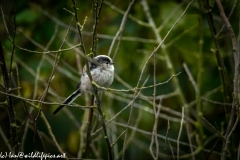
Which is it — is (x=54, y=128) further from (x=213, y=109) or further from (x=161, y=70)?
(x=213, y=109)

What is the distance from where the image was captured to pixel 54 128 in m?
5.96

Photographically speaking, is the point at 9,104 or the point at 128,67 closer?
the point at 9,104

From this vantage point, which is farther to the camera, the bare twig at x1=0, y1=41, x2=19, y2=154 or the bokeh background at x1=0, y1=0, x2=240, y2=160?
the bokeh background at x1=0, y1=0, x2=240, y2=160

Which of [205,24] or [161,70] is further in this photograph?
[161,70]

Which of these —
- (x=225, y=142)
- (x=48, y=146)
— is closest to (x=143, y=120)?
(x=48, y=146)

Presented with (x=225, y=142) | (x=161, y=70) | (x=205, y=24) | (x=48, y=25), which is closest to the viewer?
(x=225, y=142)

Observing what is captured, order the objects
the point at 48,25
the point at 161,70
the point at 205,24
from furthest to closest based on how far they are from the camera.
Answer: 1. the point at 161,70
2. the point at 48,25
3. the point at 205,24

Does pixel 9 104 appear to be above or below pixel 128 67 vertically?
A: above

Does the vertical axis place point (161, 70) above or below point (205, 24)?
below

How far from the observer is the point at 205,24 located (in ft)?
18.9

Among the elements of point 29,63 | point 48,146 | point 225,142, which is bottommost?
point 48,146

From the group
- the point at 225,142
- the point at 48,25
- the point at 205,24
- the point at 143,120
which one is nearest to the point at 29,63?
the point at 48,25

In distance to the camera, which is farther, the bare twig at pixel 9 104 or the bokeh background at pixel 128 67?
the bokeh background at pixel 128 67

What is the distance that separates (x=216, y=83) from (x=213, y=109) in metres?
0.62
